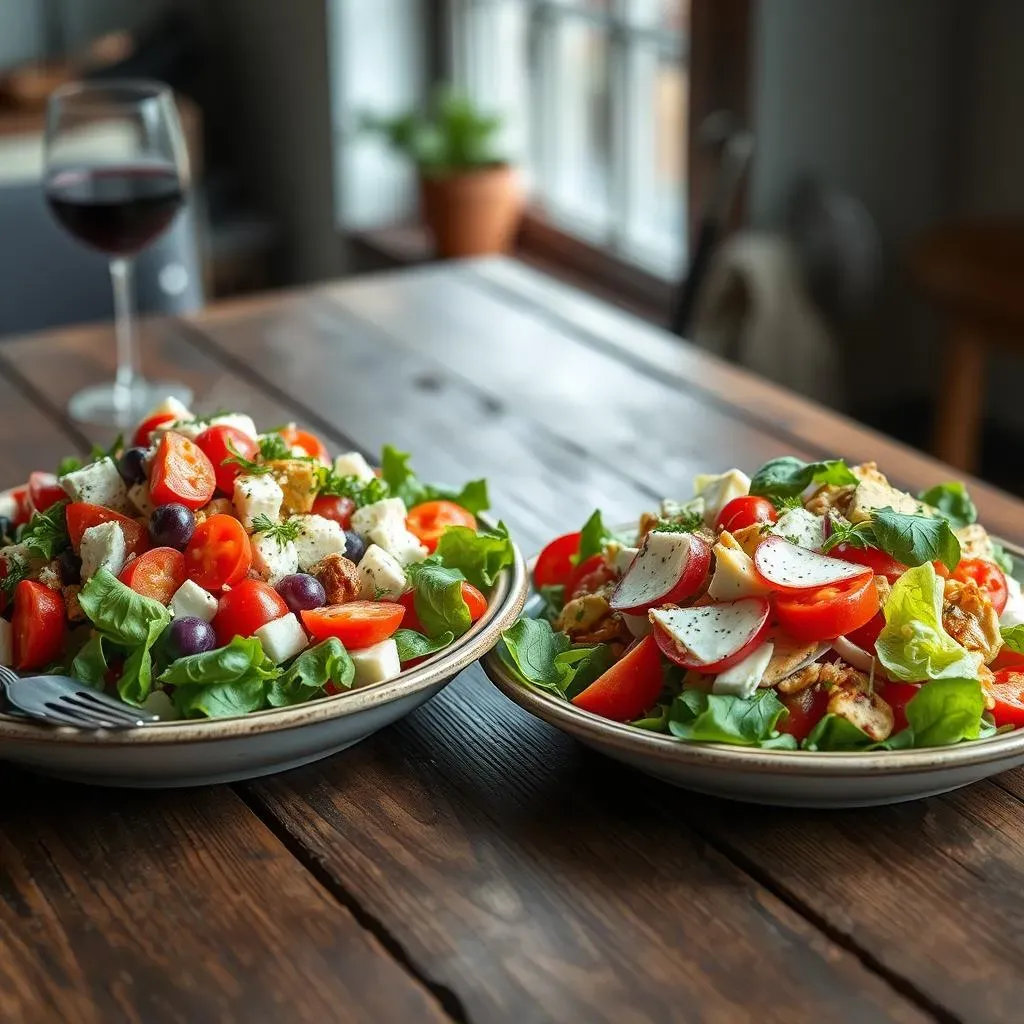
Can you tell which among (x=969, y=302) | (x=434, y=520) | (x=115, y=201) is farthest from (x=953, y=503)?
(x=969, y=302)

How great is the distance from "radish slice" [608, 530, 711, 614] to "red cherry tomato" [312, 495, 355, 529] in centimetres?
21

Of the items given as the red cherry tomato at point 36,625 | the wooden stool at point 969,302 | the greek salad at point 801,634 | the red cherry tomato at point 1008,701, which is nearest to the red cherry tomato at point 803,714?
the greek salad at point 801,634

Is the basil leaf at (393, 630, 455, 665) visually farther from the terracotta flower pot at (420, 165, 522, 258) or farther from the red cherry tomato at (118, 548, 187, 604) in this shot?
Result: the terracotta flower pot at (420, 165, 522, 258)

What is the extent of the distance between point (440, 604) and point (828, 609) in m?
0.25

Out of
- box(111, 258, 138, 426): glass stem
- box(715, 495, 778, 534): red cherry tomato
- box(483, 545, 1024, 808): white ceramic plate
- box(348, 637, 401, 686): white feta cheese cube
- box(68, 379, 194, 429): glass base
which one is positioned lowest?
box(68, 379, 194, 429): glass base

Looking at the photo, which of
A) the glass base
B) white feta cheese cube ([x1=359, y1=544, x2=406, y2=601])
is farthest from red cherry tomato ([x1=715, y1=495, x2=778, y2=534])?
the glass base

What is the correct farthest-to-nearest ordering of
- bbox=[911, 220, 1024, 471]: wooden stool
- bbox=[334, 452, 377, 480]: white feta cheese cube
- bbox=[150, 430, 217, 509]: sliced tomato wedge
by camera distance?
bbox=[911, 220, 1024, 471]: wooden stool
bbox=[334, 452, 377, 480]: white feta cheese cube
bbox=[150, 430, 217, 509]: sliced tomato wedge

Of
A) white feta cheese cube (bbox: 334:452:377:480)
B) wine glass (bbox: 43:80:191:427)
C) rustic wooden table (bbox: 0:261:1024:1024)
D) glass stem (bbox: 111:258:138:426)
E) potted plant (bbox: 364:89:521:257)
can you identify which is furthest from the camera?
potted plant (bbox: 364:89:521:257)

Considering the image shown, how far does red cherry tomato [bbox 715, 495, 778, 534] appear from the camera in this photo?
1.03 m

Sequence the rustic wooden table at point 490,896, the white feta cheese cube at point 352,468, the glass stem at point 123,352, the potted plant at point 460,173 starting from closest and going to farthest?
the rustic wooden table at point 490,896
the white feta cheese cube at point 352,468
the glass stem at point 123,352
the potted plant at point 460,173

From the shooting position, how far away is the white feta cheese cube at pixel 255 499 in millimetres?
1017

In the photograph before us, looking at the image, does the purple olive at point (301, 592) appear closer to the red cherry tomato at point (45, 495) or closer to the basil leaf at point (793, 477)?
the red cherry tomato at point (45, 495)

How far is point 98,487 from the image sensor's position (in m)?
1.05

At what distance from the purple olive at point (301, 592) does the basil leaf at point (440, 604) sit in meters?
0.07
